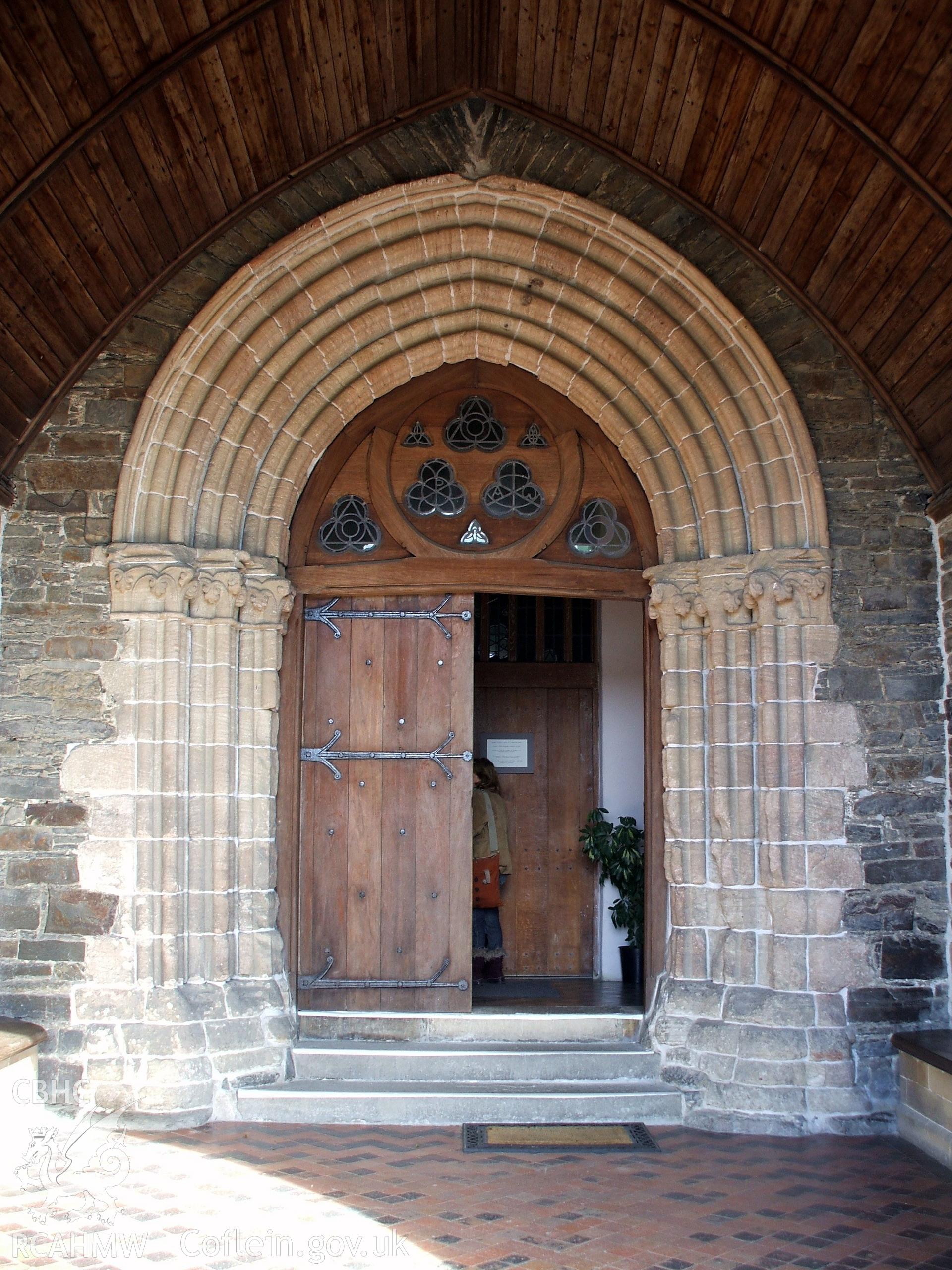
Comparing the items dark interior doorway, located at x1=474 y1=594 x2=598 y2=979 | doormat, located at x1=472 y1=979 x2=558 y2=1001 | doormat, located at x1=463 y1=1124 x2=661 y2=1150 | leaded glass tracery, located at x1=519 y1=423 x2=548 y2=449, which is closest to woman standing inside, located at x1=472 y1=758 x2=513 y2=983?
doormat, located at x1=472 y1=979 x2=558 y2=1001

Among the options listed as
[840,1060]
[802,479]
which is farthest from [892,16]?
[840,1060]

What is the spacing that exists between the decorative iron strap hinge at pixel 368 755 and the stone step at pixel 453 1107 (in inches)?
69.1

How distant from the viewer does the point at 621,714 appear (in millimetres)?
8883

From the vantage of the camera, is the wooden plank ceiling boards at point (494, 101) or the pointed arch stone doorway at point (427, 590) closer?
the wooden plank ceiling boards at point (494, 101)

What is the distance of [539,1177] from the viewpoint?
498 centimetres

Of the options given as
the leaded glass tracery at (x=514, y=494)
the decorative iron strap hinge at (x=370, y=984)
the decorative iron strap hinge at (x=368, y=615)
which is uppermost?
the leaded glass tracery at (x=514, y=494)

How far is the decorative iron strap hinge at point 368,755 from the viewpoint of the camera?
6.78 m

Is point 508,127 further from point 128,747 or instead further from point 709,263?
point 128,747

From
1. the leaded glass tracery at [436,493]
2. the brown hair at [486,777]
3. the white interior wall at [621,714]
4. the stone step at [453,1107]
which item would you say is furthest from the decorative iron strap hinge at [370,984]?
the leaded glass tracery at [436,493]

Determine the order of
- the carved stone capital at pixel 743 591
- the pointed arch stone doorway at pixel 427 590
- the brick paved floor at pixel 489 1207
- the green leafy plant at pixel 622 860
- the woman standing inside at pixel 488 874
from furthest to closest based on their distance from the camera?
the woman standing inside at pixel 488 874, the green leafy plant at pixel 622 860, the carved stone capital at pixel 743 591, the pointed arch stone doorway at pixel 427 590, the brick paved floor at pixel 489 1207

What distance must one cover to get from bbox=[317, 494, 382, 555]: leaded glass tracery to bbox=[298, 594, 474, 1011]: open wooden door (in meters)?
0.31

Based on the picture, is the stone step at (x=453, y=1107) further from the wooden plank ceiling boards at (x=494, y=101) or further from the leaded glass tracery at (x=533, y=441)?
the leaded glass tracery at (x=533, y=441)

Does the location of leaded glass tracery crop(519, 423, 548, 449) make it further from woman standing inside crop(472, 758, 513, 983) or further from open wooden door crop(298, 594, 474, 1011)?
woman standing inside crop(472, 758, 513, 983)

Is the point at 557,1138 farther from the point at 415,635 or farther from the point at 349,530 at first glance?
the point at 349,530
